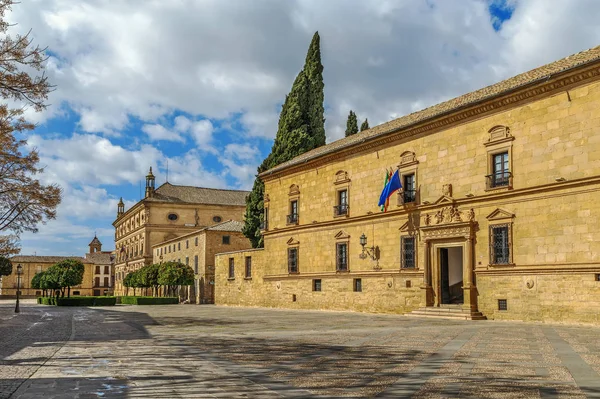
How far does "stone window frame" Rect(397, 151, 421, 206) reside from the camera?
2719 centimetres

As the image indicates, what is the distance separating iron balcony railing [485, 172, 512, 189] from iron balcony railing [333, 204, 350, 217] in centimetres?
951

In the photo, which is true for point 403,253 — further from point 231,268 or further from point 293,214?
point 231,268

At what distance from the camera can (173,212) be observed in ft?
254

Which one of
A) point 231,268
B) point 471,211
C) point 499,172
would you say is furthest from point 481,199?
point 231,268

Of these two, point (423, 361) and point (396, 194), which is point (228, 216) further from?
point (423, 361)

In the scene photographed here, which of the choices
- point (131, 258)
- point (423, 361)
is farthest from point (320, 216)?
point (131, 258)

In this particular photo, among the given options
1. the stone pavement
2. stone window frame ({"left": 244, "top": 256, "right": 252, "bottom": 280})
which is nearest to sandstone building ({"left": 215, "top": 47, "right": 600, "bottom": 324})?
the stone pavement

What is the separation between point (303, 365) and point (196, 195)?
7114 centimetres

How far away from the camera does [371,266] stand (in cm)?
2964

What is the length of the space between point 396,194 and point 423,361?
60.7 feet

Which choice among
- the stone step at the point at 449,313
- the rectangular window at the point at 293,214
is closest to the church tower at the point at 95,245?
the rectangular window at the point at 293,214

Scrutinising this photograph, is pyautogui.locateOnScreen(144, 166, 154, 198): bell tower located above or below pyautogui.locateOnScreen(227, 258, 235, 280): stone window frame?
above

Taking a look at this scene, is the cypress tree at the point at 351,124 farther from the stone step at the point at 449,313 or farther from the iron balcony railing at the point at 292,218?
the stone step at the point at 449,313

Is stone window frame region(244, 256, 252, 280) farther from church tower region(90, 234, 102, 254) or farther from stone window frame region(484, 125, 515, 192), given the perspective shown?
church tower region(90, 234, 102, 254)
